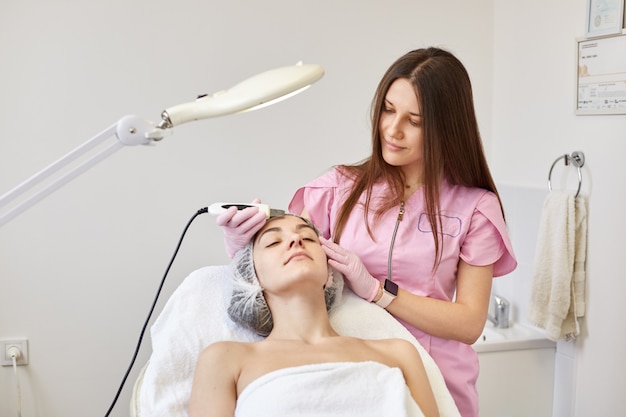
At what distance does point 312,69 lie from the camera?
109 cm

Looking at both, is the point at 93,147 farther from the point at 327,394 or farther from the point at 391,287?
the point at 391,287

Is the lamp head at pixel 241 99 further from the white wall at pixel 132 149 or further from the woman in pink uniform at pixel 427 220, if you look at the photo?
the white wall at pixel 132 149

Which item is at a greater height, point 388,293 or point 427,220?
point 427,220

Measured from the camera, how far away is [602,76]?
228cm

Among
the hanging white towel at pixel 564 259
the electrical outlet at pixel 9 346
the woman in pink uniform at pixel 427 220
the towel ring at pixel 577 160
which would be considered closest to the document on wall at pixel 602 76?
the towel ring at pixel 577 160

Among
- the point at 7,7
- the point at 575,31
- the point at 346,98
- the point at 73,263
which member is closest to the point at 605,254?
the point at 575,31

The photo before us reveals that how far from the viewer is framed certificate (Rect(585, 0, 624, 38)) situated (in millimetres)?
2186

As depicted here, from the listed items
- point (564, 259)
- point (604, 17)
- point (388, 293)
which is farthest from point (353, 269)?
point (604, 17)

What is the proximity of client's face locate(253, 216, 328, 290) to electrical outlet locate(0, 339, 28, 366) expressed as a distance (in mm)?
1347

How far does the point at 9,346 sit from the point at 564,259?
195cm

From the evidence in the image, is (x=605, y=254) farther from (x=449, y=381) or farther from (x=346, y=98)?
(x=346, y=98)

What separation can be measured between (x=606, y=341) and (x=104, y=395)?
1781 mm

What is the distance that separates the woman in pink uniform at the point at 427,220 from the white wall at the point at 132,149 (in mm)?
873

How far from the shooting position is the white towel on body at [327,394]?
4.31ft
